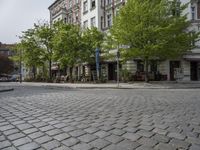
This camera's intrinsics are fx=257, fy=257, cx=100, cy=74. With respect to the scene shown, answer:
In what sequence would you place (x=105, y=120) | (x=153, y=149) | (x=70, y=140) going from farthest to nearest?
(x=105, y=120)
(x=70, y=140)
(x=153, y=149)

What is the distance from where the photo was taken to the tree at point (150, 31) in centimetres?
2447

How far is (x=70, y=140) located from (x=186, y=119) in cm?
337

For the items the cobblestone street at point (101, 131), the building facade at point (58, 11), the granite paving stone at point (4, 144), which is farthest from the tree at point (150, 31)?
the building facade at point (58, 11)

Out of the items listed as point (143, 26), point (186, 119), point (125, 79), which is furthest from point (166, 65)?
point (186, 119)

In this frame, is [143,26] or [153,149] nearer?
[153,149]

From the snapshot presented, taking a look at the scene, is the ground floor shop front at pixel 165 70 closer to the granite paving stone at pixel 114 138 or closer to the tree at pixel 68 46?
the tree at pixel 68 46

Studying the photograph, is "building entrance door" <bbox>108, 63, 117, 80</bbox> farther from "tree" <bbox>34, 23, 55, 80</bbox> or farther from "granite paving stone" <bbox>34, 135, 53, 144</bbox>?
"granite paving stone" <bbox>34, 135, 53, 144</bbox>

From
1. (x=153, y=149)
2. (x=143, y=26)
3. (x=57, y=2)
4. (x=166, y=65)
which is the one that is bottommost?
(x=153, y=149)

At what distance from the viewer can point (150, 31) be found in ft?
79.1

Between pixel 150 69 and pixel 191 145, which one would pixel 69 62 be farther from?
pixel 191 145

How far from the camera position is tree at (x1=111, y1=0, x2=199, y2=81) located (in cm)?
2447

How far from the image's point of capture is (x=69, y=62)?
3528 centimetres

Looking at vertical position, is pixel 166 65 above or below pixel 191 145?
above

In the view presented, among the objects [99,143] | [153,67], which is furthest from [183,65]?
[99,143]
